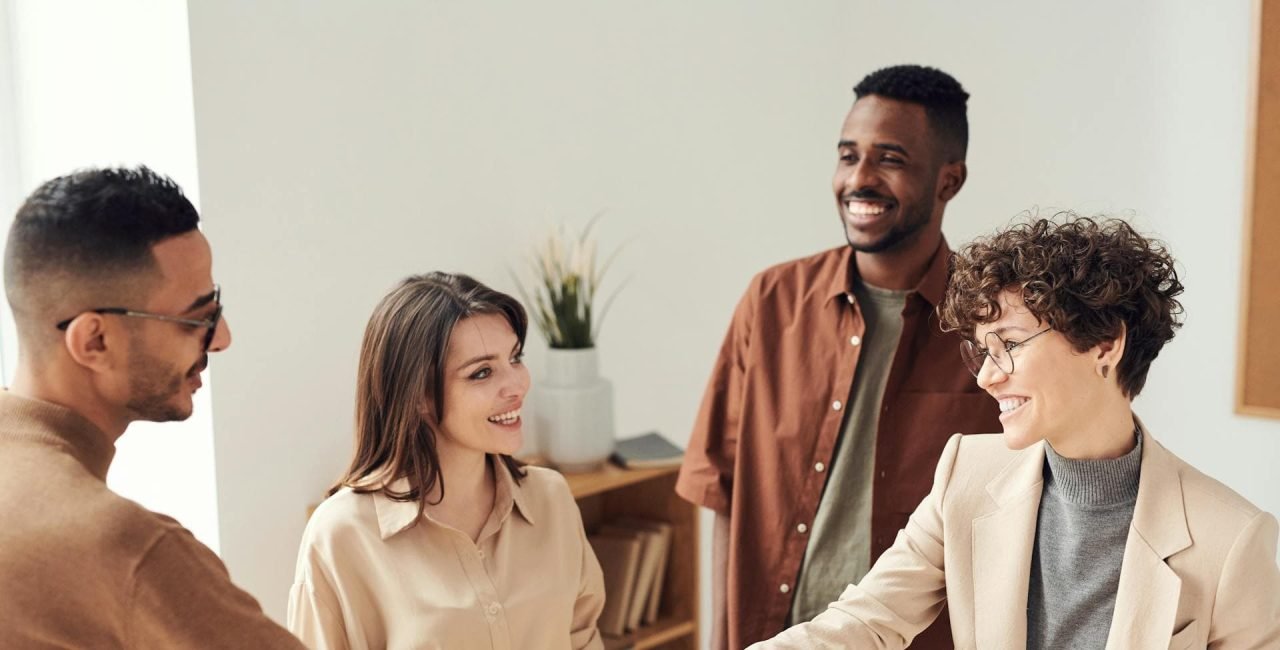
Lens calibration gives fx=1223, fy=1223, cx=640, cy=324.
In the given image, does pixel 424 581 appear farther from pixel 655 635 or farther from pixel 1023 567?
pixel 655 635

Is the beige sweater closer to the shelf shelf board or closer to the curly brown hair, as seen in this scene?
the curly brown hair

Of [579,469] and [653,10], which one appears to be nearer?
[579,469]

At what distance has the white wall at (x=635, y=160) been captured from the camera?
9.53ft

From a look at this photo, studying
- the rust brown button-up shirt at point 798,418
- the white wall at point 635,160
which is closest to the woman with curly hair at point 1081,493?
the rust brown button-up shirt at point 798,418

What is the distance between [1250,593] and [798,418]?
928 mm

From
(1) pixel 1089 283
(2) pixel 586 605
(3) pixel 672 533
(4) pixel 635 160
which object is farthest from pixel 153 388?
(4) pixel 635 160

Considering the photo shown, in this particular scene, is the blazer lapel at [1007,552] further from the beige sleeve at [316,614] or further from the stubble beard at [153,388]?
the stubble beard at [153,388]

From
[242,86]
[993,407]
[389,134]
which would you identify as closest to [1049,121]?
[993,407]

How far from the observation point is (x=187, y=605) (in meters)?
1.46

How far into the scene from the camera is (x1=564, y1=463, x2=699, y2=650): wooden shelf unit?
11.2 feet

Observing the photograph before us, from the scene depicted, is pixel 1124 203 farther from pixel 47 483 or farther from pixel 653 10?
pixel 47 483

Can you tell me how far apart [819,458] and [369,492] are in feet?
2.88

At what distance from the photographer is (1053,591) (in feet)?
6.24

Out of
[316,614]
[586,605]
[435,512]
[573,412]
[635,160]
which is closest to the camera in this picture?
[316,614]
